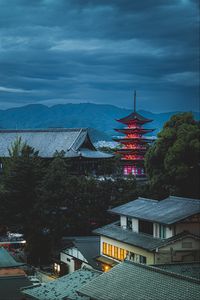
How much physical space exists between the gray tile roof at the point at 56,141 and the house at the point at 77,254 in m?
17.1

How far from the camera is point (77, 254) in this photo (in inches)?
1302

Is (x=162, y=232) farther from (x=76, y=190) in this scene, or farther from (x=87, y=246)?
(x=76, y=190)

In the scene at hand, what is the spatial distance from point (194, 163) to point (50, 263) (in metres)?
12.3

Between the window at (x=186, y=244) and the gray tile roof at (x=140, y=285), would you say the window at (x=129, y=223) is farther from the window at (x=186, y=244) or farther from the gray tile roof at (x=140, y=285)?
the gray tile roof at (x=140, y=285)

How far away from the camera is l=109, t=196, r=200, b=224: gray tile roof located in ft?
95.7

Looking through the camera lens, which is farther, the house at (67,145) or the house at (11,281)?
the house at (67,145)

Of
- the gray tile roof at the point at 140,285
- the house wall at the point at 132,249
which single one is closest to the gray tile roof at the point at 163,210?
the house wall at the point at 132,249

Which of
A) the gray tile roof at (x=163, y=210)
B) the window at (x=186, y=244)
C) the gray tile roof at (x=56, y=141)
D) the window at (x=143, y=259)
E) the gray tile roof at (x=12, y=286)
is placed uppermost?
the gray tile roof at (x=56, y=141)

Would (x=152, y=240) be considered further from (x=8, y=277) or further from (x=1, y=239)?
(x=1, y=239)

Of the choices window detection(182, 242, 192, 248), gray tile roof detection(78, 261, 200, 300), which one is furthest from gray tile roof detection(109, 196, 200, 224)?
gray tile roof detection(78, 261, 200, 300)

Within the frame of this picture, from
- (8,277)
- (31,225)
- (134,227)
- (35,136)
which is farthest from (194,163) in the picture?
(35,136)

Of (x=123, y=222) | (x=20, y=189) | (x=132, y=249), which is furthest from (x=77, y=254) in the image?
(x=20, y=189)

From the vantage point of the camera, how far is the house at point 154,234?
28.2m

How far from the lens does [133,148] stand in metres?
61.6
